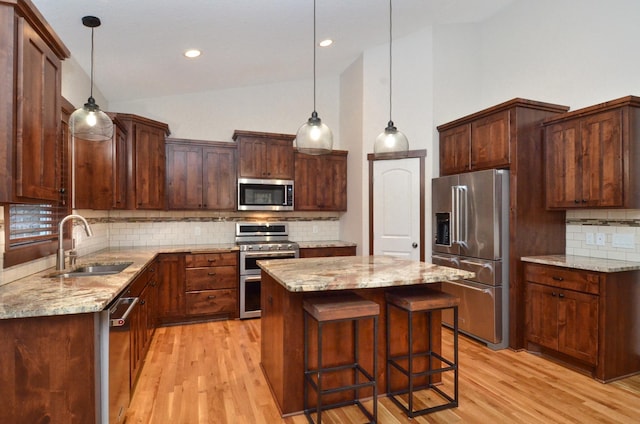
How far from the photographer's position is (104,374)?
1842 millimetres

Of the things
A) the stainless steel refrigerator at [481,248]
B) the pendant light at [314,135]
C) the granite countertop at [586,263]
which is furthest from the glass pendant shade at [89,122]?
the granite countertop at [586,263]

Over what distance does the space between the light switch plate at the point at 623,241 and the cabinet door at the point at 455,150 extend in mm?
1479

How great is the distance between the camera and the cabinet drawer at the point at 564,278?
9.78ft

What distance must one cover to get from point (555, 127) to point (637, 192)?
2.93 feet

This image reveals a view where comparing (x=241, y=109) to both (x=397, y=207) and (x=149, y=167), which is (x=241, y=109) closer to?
(x=149, y=167)

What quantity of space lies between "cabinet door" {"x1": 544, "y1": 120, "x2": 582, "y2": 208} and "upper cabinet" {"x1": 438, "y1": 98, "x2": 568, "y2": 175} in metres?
0.25

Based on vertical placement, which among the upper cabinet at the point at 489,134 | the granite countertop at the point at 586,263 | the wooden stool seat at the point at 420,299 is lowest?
the wooden stool seat at the point at 420,299

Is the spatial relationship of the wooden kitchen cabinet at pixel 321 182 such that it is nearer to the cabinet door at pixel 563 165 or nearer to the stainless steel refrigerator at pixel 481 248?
the stainless steel refrigerator at pixel 481 248

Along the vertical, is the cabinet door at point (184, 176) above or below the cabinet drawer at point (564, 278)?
above

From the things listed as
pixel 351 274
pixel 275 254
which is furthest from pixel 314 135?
pixel 275 254

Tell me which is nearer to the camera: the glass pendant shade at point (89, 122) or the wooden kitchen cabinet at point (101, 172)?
the glass pendant shade at point (89, 122)

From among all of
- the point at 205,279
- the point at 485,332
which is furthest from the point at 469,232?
the point at 205,279

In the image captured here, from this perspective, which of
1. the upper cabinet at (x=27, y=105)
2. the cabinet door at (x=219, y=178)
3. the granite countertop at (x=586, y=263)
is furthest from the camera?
the cabinet door at (x=219, y=178)

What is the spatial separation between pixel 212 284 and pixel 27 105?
9.86 feet
